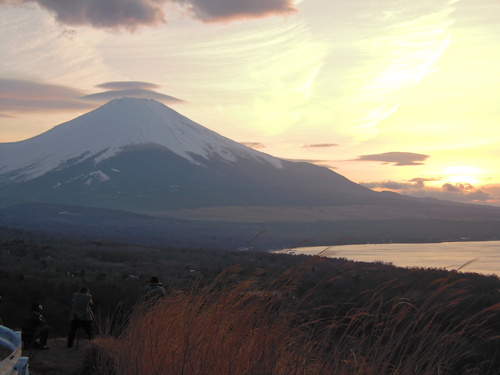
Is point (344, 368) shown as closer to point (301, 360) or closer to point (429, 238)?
point (301, 360)

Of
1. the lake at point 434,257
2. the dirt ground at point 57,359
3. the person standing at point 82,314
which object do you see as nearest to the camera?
the dirt ground at point 57,359

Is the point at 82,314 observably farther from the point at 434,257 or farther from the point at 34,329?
the point at 434,257

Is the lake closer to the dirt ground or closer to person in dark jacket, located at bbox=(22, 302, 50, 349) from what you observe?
the dirt ground

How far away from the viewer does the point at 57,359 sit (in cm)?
933

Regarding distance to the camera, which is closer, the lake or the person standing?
the person standing

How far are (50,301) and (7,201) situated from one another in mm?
157953

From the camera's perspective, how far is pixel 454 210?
616 feet

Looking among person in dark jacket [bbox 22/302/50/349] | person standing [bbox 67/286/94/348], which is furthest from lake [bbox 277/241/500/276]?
person in dark jacket [bbox 22/302/50/349]

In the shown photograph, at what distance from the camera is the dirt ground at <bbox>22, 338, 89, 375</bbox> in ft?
27.2

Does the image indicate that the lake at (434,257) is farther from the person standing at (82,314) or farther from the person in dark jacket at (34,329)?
the person in dark jacket at (34,329)

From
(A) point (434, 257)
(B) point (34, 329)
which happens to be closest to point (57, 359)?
(B) point (34, 329)

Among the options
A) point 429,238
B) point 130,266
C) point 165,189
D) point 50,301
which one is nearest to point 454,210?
point 429,238

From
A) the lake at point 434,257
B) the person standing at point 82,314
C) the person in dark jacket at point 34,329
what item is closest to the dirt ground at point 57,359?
the person in dark jacket at point 34,329

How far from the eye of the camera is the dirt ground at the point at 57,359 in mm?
8297
